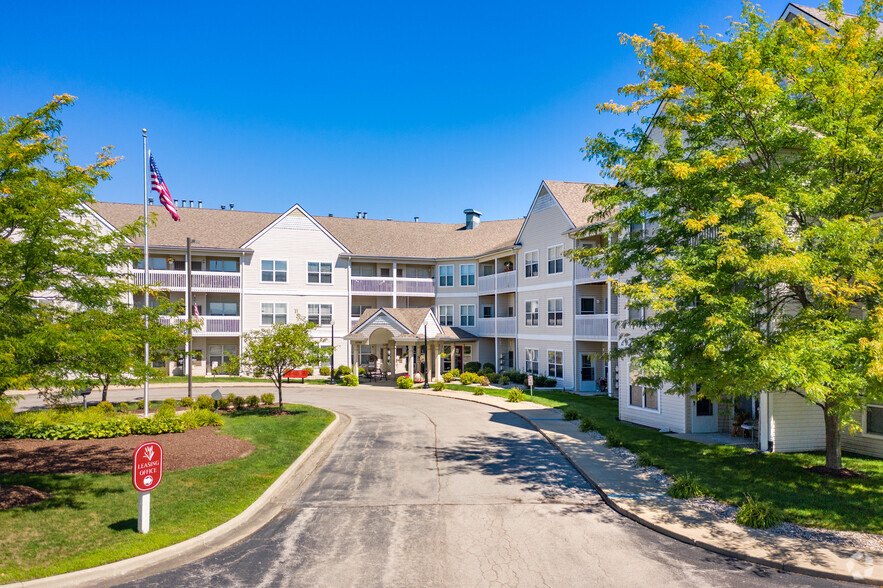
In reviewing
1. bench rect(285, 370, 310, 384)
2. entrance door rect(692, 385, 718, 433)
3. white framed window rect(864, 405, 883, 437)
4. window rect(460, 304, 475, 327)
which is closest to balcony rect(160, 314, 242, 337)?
bench rect(285, 370, 310, 384)

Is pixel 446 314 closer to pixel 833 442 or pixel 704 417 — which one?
pixel 704 417

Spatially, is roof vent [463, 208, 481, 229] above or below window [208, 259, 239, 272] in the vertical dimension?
above

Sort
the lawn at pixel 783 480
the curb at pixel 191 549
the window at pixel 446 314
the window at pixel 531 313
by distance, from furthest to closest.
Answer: the window at pixel 446 314 → the window at pixel 531 313 → the lawn at pixel 783 480 → the curb at pixel 191 549

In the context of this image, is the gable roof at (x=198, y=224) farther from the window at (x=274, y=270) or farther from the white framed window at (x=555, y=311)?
the white framed window at (x=555, y=311)

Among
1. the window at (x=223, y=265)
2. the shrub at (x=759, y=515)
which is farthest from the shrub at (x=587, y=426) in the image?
the window at (x=223, y=265)

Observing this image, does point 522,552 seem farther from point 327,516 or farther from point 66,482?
point 66,482

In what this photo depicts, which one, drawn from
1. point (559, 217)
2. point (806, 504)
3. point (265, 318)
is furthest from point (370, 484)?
point (265, 318)

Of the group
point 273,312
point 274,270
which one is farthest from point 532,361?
point 274,270

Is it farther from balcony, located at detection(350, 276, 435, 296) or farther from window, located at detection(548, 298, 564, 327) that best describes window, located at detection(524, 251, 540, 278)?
balcony, located at detection(350, 276, 435, 296)

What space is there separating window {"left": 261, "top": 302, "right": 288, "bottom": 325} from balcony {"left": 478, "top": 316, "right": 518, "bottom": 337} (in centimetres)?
1529

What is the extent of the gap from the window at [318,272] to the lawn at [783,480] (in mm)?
27167

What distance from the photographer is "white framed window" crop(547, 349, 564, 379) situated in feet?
104

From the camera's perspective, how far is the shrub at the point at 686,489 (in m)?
11.5

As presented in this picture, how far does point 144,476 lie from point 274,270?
101 feet
